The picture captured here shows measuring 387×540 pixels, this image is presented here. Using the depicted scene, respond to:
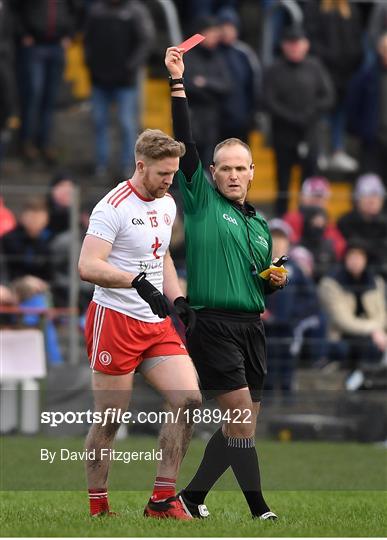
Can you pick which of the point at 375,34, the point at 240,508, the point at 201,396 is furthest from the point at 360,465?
the point at 375,34

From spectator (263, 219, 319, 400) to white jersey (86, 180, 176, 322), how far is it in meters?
6.85

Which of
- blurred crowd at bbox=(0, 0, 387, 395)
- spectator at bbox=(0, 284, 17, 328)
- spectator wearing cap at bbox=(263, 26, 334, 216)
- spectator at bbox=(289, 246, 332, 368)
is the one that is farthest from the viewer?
spectator wearing cap at bbox=(263, 26, 334, 216)

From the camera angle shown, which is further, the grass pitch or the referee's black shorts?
the referee's black shorts

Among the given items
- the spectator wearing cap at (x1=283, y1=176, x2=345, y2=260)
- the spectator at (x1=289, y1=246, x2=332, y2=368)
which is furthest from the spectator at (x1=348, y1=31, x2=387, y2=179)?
the spectator at (x1=289, y1=246, x2=332, y2=368)

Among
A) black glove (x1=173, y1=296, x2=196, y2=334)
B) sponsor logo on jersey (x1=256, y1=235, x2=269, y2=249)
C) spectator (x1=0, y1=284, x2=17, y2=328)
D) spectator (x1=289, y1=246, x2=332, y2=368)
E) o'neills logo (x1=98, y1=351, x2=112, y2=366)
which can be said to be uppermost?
sponsor logo on jersey (x1=256, y1=235, x2=269, y2=249)

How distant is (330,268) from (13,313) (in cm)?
347

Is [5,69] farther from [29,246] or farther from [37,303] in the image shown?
[37,303]

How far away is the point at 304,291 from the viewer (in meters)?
16.5

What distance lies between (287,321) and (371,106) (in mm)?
4096

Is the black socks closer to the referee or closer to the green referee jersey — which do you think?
the referee

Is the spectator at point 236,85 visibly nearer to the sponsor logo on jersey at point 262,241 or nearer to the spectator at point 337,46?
the spectator at point 337,46

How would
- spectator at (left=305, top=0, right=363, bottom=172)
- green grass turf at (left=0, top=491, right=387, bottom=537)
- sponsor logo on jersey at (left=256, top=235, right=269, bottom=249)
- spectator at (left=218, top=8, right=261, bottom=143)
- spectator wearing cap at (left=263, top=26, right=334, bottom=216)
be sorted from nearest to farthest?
green grass turf at (left=0, top=491, right=387, bottom=537) < sponsor logo on jersey at (left=256, top=235, right=269, bottom=249) < spectator wearing cap at (left=263, top=26, right=334, bottom=216) < spectator at (left=218, top=8, right=261, bottom=143) < spectator at (left=305, top=0, right=363, bottom=172)

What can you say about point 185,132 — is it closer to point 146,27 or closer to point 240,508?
point 240,508

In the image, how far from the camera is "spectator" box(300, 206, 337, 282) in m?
17.2
